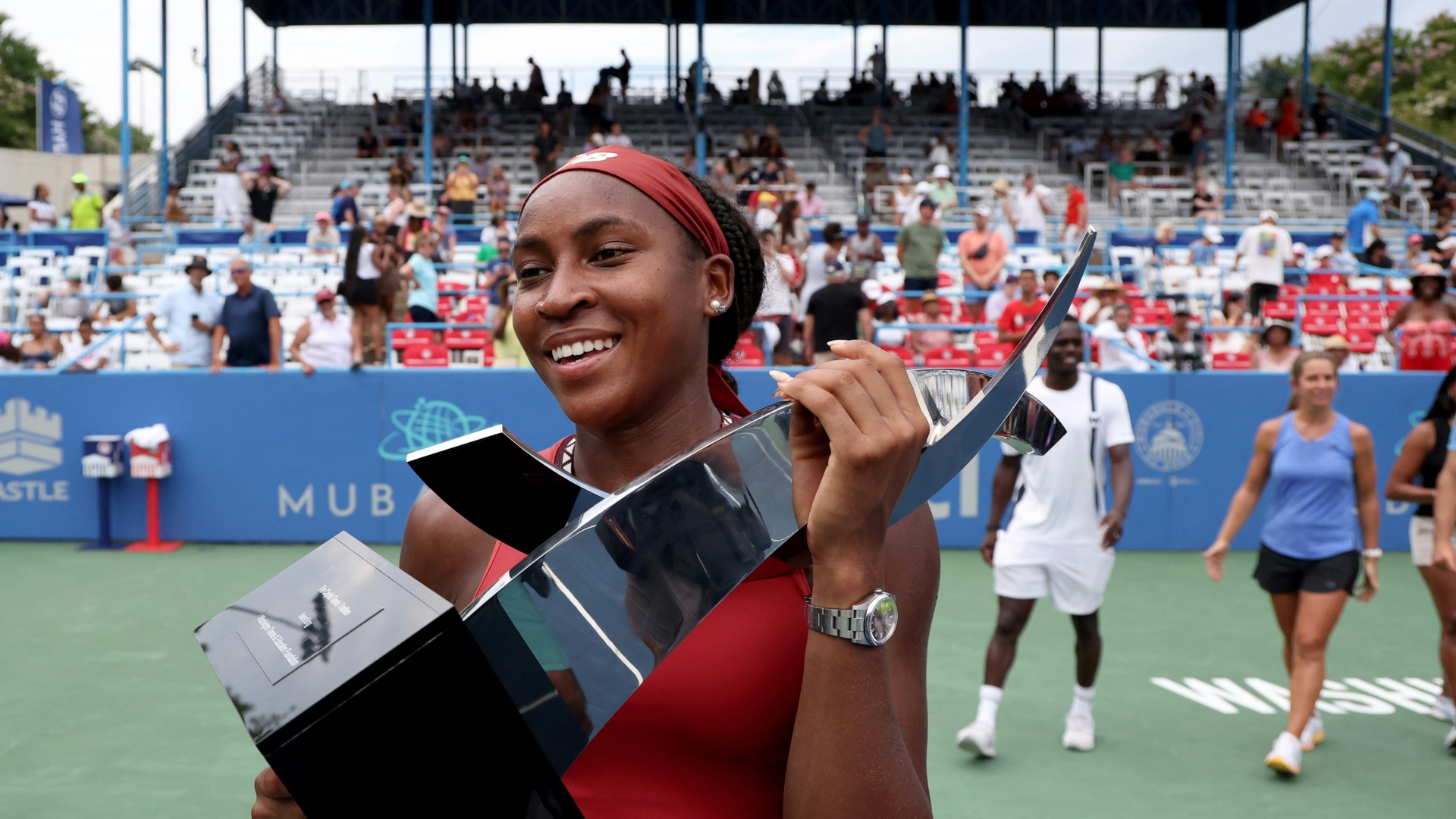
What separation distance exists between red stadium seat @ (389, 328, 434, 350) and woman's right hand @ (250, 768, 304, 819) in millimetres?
10950

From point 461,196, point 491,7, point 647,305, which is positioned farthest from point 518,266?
point 491,7

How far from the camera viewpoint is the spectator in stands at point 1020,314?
11.0m

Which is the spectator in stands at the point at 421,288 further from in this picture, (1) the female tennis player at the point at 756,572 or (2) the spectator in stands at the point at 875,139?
(2) the spectator in stands at the point at 875,139

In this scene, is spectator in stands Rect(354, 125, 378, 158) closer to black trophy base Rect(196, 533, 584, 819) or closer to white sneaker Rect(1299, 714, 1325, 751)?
white sneaker Rect(1299, 714, 1325, 751)

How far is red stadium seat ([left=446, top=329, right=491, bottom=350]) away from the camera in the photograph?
40.1 feet

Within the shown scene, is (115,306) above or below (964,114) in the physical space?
below

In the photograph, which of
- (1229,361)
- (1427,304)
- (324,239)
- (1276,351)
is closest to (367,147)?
(324,239)

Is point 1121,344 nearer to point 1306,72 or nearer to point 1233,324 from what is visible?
point 1233,324

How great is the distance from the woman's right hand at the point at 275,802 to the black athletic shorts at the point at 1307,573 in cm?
535

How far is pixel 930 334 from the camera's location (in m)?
11.9

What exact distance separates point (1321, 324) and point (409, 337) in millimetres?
10168

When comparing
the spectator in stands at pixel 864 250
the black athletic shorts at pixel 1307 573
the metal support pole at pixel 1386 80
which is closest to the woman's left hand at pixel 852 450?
the black athletic shorts at pixel 1307 573

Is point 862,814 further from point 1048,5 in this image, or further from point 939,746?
point 1048,5

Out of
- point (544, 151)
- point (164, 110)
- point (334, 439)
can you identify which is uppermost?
point (164, 110)
